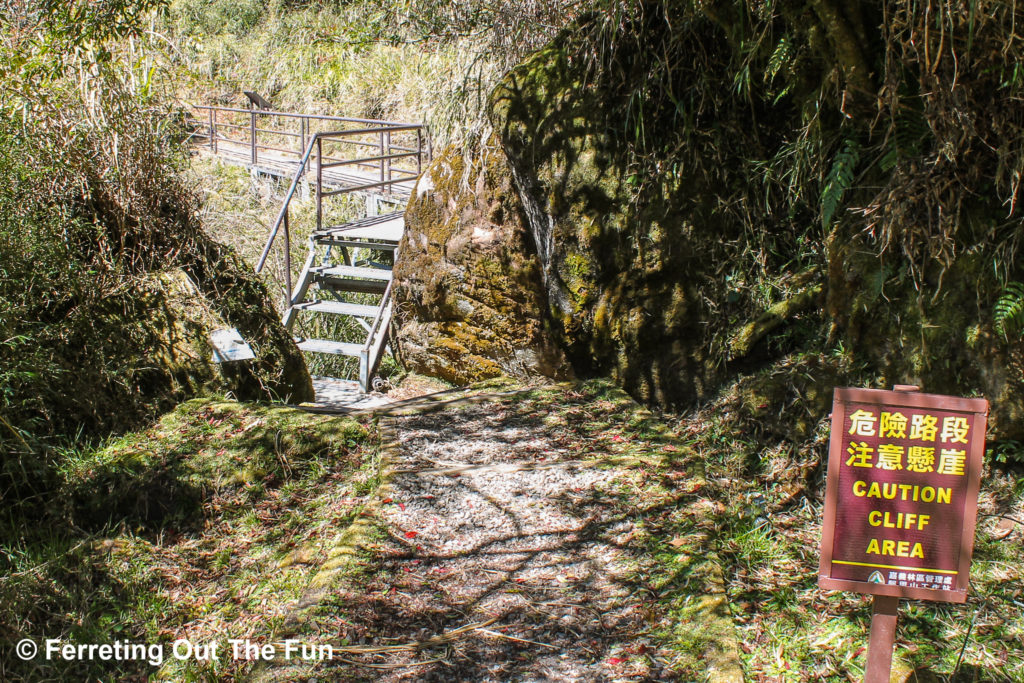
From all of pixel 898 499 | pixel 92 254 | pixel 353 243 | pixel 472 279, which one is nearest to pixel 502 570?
pixel 898 499

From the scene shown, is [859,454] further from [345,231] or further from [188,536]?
[345,231]

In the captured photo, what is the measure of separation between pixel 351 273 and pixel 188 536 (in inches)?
176

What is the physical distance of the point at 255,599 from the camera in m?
3.18

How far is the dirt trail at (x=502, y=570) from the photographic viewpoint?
274 cm

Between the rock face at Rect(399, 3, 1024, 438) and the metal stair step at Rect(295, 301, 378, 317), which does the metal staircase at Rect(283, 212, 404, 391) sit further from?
the rock face at Rect(399, 3, 1024, 438)

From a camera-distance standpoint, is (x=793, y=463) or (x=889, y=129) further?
(x=793, y=463)

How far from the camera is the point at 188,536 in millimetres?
3621

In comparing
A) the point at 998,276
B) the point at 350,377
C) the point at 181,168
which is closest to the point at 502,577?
the point at 998,276

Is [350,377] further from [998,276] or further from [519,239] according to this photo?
[998,276]

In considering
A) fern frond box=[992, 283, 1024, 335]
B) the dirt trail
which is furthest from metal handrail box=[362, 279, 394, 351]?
fern frond box=[992, 283, 1024, 335]

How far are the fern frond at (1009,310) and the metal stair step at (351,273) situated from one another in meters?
5.37

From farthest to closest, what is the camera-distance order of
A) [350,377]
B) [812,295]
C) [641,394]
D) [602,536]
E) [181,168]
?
[350,377] → [181,168] → [641,394] → [812,295] → [602,536]

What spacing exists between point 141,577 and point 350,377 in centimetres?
604

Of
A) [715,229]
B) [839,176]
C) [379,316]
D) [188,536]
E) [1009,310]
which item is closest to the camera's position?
[1009,310]
